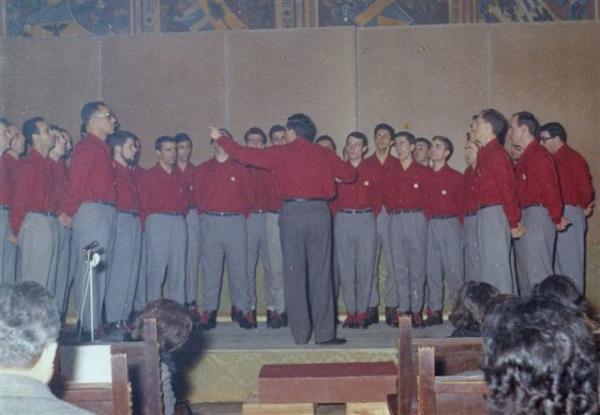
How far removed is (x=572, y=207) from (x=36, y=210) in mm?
4820

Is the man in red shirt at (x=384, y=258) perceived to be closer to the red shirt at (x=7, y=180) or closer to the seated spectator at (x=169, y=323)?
the red shirt at (x=7, y=180)

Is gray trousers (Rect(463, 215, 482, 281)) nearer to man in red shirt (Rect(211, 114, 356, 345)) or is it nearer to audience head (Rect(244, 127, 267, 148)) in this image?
man in red shirt (Rect(211, 114, 356, 345))

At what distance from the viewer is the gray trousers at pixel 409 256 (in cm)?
743

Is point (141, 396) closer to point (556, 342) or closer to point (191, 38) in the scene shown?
point (556, 342)

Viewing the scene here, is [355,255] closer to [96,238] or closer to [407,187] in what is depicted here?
[407,187]

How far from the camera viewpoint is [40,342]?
5.73ft

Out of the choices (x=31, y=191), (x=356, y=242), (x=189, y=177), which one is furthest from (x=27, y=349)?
(x=189, y=177)

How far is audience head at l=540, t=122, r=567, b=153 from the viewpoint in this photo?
7762 mm

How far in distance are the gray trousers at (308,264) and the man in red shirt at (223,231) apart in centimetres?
151

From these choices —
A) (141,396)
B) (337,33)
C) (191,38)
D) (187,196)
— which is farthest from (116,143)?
(141,396)

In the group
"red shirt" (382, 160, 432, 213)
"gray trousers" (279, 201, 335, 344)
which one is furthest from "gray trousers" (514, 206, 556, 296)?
"gray trousers" (279, 201, 335, 344)

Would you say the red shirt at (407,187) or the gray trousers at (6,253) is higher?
the red shirt at (407,187)

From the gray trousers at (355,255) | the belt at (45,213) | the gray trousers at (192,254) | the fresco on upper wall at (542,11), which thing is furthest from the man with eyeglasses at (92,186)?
the fresco on upper wall at (542,11)

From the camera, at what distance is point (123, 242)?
6.92m
